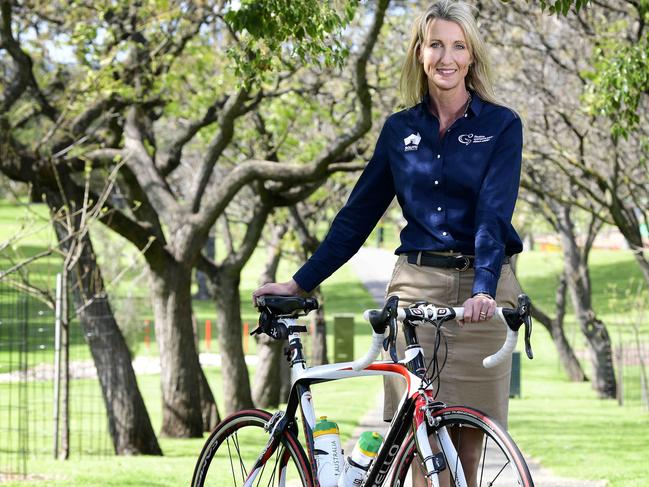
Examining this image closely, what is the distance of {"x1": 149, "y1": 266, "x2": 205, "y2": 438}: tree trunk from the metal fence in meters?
1.00

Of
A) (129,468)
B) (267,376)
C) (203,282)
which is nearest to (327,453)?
(129,468)

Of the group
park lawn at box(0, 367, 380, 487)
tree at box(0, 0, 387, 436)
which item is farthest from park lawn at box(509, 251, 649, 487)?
tree at box(0, 0, 387, 436)

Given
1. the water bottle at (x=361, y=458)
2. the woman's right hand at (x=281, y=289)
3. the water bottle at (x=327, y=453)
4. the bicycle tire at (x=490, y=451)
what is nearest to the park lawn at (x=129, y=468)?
the woman's right hand at (x=281, y=289)

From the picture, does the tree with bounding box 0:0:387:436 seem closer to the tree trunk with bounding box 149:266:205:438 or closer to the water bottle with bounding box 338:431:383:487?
the tree trunk with bounding box 149:266:205:438

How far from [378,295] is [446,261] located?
53.2 m

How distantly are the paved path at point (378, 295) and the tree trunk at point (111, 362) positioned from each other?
2.60 m

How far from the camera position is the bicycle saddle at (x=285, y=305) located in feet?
14.4

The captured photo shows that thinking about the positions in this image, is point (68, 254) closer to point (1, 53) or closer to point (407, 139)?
point (1, 53)

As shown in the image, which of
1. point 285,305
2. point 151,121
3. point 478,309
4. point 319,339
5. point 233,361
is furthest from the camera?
point 319,339

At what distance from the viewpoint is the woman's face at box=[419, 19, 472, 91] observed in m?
4.09

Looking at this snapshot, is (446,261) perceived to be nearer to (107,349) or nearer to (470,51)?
(470,51)

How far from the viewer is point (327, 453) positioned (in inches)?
165

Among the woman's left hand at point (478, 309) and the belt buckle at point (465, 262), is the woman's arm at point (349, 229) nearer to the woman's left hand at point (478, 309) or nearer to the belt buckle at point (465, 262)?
the belt buckle at point (465, 262)

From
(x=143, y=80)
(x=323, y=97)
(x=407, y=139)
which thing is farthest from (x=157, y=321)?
(x=407, y=139)
